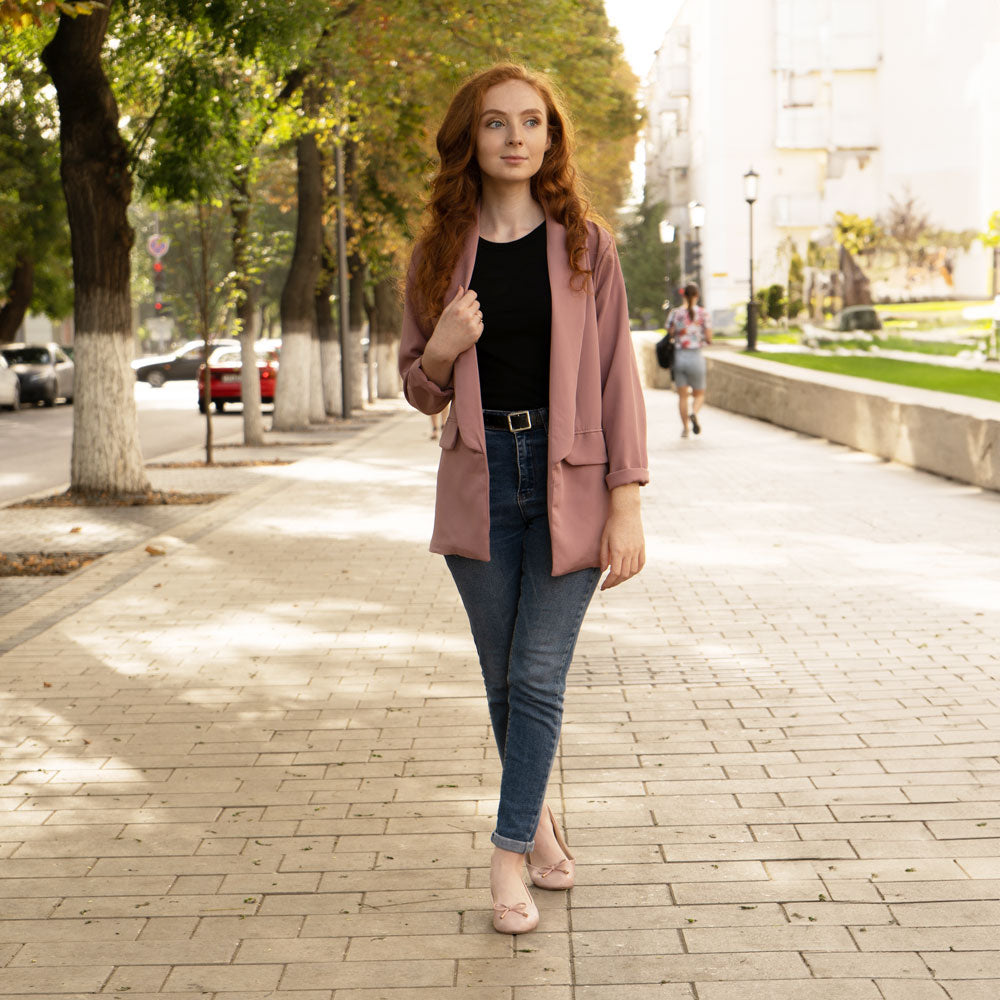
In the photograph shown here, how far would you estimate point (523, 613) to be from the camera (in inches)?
148

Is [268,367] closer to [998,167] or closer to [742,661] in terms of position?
[742,661]

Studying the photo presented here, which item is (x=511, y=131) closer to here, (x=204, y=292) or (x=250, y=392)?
(x=204, y=292)

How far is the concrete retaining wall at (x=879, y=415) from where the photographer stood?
13328 millimetres

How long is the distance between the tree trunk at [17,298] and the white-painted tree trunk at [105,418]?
27397 mm

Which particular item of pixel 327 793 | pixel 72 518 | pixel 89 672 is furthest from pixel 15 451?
pixel 327 793

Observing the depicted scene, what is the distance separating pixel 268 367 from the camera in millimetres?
33812

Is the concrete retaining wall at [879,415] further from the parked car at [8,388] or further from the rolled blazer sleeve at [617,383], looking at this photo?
the parked car at [8,388]

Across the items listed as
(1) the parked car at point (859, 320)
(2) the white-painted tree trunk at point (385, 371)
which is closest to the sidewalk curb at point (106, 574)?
(2) the white-painted tree trunk at point (385, 371)

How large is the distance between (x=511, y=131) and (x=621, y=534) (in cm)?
97

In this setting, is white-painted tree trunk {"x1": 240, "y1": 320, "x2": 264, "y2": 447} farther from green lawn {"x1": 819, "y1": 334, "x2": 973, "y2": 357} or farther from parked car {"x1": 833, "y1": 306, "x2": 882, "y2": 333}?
parked car {"x1": 833, "y1": 306, "x2": 882, "y2": 333}

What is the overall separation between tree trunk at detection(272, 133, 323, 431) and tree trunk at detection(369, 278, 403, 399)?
11.3 metres

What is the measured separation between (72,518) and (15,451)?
37.4 ft

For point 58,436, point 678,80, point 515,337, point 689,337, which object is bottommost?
point 58,436

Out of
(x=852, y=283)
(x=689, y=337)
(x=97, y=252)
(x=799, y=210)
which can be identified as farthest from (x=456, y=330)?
(x=799, y=210)
